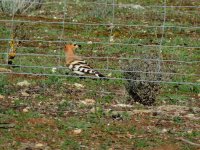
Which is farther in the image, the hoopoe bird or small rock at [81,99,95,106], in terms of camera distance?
the hoopoe bird

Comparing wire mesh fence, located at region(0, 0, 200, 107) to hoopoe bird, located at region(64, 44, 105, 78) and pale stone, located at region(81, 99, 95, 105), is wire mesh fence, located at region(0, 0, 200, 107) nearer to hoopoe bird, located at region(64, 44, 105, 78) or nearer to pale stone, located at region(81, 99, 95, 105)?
hoopoe bird, located at region(64, 44, 105, 78)

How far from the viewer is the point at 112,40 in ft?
49.0

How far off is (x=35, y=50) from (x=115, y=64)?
204cm

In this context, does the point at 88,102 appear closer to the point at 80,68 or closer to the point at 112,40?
the point at 80,68

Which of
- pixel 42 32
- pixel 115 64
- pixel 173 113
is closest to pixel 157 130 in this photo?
pixel 173 113

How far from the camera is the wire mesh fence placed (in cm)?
962

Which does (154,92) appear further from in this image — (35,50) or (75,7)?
(75,7)

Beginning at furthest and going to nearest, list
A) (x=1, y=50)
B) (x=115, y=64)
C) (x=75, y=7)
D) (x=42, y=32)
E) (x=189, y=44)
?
1. (x=75, y=7)
2. (x=42, y=32)
3. (x=189, y=44)
4. (x=1, y=50)
5. (x=115, y=64)

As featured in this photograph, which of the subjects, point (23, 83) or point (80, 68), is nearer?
point (23, 83)

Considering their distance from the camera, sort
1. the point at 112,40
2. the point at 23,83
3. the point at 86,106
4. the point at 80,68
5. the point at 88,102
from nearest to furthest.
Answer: the point at 86,106 → the point at 88,102 → the point at 23,83 → the point at 80,68 → the point at 112,40

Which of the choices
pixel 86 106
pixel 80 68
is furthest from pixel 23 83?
pixel 86 106

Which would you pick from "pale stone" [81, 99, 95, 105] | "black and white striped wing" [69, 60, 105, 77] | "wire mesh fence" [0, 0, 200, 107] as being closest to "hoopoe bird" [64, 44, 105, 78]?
"black and white striped wing" [69, 60, 105, 77]

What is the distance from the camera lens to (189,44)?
1469 cm

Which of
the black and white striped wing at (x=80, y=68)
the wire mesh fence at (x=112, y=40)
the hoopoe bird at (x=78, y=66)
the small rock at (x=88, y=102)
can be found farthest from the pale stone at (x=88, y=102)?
the black and white striped wing at (x=80, y=68)
